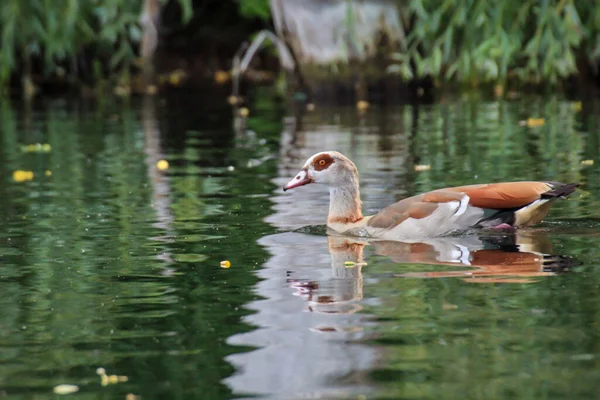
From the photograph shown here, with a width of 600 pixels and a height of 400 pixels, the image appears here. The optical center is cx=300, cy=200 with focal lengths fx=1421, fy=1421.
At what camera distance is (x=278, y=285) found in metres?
8.27

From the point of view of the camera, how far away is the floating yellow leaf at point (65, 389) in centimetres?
597

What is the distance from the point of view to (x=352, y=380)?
19.4ft

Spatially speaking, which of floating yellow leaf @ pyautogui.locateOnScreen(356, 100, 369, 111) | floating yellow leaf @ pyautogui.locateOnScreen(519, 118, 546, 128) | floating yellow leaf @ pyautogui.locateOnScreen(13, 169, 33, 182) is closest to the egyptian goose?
floating yellow leaf @ pyautogui.locateOnScreen(13, 169, 33, 182)

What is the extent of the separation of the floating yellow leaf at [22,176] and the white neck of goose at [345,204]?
509cm

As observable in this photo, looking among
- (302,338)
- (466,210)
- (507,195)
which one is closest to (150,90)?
(466,210)

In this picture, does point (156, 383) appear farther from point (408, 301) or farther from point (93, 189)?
point (93, 189)

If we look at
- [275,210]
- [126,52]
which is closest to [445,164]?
[275,210]

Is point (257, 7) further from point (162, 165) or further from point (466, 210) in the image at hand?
Result: point (466, 210)

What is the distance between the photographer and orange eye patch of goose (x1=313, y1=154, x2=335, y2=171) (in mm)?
10773

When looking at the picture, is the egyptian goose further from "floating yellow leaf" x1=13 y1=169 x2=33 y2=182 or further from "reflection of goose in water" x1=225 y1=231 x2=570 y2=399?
"floating yellow leaf" x1=13 y1=169 x2=33 y2=182

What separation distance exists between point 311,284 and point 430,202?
2.01 m

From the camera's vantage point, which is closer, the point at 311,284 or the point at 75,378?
the point at 75,378

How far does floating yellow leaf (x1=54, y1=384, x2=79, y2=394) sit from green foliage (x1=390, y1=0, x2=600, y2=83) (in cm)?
1490

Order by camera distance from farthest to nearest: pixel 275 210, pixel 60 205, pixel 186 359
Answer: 1. pixel 60 205
2. pixel 275 210
3. pixel 186 359
